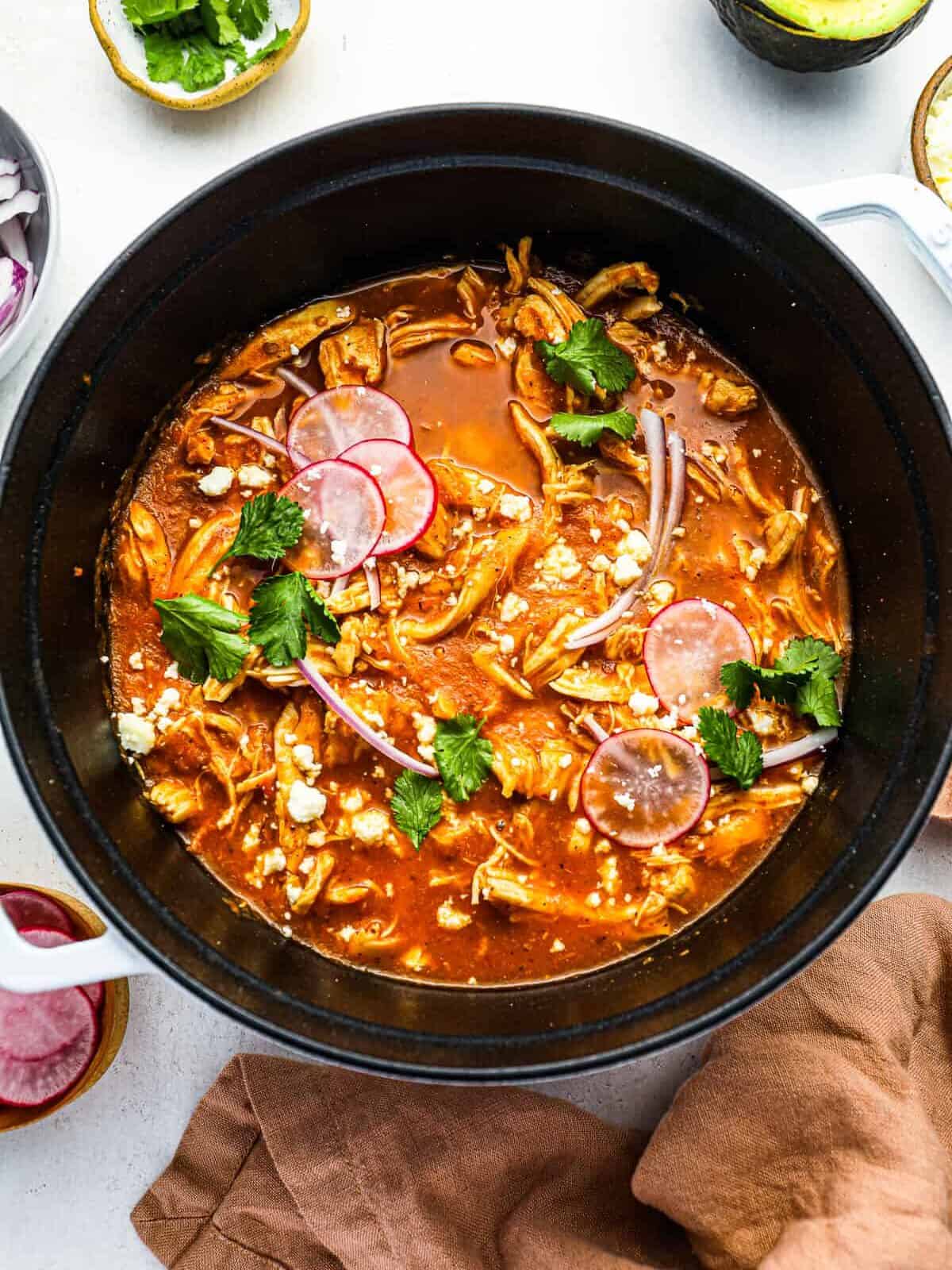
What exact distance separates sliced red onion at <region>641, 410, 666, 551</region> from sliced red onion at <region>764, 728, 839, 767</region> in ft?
2.03

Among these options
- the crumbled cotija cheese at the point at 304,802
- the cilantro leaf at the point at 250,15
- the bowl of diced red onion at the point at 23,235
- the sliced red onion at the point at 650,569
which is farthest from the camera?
the cilantro leaf at the point at 250,15

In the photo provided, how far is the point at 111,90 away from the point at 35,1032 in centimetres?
271

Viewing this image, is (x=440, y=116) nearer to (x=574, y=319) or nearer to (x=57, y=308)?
(x=574, y=319)

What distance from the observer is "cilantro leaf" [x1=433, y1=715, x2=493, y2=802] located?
3.04m

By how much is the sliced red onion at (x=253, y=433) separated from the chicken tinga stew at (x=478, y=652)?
0.01 m

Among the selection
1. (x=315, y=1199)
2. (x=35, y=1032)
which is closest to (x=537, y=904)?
(x=315, y=1199)

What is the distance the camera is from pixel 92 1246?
3.40 meters

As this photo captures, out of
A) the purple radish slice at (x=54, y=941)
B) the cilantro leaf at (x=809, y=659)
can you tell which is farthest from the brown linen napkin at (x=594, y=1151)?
the cilantro leaf at (x=809, y=659)

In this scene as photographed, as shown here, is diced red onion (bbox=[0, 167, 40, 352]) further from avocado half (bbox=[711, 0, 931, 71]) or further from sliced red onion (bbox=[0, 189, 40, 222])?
avocado half (bbox=[711, 0, 931, 71])

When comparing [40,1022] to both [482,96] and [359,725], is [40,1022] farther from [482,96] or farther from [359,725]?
[482,96]

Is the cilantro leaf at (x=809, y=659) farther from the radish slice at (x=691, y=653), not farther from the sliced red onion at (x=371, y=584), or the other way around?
the sliced red onion at (x=371, y=584)

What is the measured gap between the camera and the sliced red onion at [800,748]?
3.18 meters

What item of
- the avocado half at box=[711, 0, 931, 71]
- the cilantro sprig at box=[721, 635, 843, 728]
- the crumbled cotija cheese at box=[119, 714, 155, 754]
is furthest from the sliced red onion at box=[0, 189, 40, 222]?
the cilantro sprig at box=[721, 635, 843, 728]

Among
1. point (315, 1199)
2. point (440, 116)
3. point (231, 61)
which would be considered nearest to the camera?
point (440, 116)
